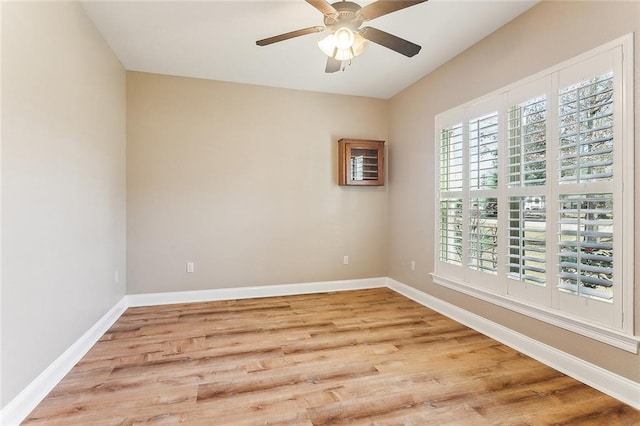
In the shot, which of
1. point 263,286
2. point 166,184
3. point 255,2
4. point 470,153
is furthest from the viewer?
point 263,286

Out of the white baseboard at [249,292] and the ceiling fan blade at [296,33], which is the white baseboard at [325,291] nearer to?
the white baseboard at [249,292]

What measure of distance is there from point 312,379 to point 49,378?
1.71 metres

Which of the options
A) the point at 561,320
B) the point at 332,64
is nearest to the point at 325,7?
the point at 332,64

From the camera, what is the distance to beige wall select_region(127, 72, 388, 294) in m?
3.73

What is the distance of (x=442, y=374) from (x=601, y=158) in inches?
71.4

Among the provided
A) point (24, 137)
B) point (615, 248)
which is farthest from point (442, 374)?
point (24, 137)

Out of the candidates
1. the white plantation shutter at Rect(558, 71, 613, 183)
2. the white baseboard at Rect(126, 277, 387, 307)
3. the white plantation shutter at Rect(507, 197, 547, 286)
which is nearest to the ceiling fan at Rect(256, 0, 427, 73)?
the white plantation shutter at Rect(558, 71, 613, 183)

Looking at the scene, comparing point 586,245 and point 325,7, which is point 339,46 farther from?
point 586,245

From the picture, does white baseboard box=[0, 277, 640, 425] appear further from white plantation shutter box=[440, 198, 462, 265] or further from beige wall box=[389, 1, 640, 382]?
white plantation shutter box=[440, 198, 462, 265]

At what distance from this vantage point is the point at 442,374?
2232 millimetres

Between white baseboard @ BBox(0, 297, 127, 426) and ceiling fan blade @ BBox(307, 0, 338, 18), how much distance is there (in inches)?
111

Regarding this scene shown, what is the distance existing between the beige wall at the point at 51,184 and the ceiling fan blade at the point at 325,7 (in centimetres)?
167

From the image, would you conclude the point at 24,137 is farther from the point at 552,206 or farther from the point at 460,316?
the point at 460,316

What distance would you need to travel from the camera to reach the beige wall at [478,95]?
202 cm
